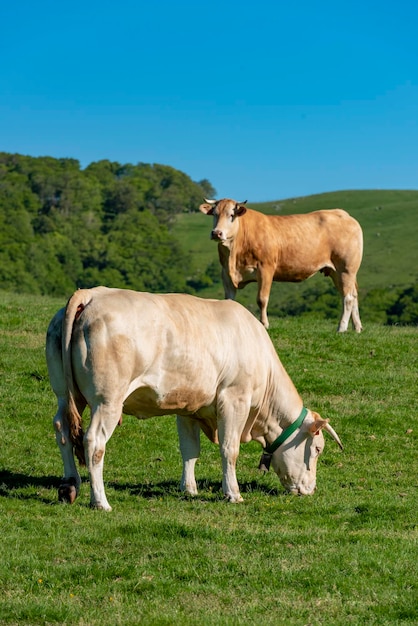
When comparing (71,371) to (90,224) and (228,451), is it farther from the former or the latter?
(90,224)

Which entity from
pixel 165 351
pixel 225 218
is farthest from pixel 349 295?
pixel 165 351

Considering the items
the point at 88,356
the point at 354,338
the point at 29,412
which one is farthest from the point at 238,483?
the point at 354,338

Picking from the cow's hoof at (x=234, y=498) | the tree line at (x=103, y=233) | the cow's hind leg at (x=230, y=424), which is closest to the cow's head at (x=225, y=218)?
the cow's hind leg at (x=230, y=424)

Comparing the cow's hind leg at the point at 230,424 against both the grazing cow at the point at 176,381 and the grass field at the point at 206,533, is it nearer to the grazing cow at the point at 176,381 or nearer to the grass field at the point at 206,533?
the grazing cow at the point at 176,381

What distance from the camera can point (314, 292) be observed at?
314 ft

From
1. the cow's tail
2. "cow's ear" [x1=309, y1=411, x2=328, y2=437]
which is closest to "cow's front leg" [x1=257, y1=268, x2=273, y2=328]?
"cow's ear" [x1=309, y1=411, x2=328, y2=437]

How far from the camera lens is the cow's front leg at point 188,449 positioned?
11461 mm

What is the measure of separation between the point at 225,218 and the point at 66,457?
10824 millimetres

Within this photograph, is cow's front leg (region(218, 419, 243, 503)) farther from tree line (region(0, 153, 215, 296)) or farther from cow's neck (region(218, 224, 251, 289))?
tree line (region(0, 153, 215, 296))

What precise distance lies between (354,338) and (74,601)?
14354 mm

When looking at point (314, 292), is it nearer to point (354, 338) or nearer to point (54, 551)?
point (354, 338)

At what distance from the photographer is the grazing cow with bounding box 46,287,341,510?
391 inches

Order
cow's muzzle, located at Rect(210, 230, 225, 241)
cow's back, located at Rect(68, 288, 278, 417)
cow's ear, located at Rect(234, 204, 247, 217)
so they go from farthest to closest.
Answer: cow's ear, located at Rect(234, 204, 247, 217) < cow's muzzle, located at Rect(210, 230, 225, 241) < cow's back, located at Rect(68, 288, 278, 417)

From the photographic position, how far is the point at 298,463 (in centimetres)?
1159
